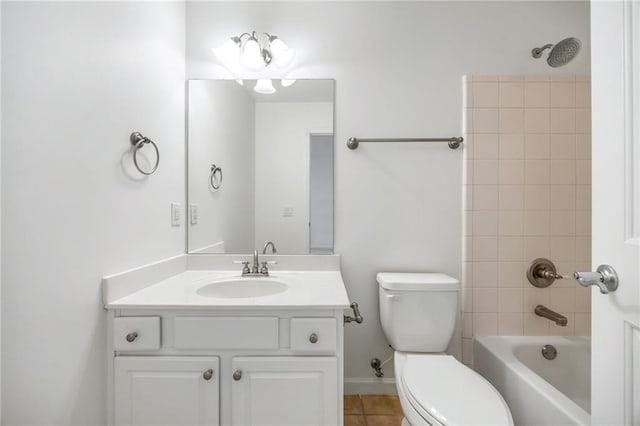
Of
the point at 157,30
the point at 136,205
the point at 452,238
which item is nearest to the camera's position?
the point at 136,205

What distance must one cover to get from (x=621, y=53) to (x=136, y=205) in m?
1.55

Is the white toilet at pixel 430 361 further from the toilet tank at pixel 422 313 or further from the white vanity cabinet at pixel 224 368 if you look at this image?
the white vanity cabinet at pixel 224 368

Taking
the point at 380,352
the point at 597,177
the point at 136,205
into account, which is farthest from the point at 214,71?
the point at 380,352

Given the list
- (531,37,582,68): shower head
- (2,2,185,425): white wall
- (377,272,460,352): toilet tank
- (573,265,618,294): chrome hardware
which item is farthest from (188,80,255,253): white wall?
(531,37,582,68): shower head

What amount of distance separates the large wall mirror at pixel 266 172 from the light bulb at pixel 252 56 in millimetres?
100

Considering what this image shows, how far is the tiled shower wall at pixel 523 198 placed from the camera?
5.26 ft

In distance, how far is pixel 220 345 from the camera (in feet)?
3.43

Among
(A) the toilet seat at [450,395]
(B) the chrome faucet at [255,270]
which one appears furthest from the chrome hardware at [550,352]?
(B) the chrome faucet at [255,270]

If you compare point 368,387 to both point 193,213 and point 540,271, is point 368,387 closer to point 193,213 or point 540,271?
point 540,271

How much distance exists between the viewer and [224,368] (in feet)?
3.43

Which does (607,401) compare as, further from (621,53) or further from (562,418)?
(621,53)

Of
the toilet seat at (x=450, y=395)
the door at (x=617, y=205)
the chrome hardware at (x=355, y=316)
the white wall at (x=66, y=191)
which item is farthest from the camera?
the chrome hardware at (x=355, y=316)

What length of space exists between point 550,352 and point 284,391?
1448 millimetres

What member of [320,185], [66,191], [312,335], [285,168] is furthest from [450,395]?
[66,191]
